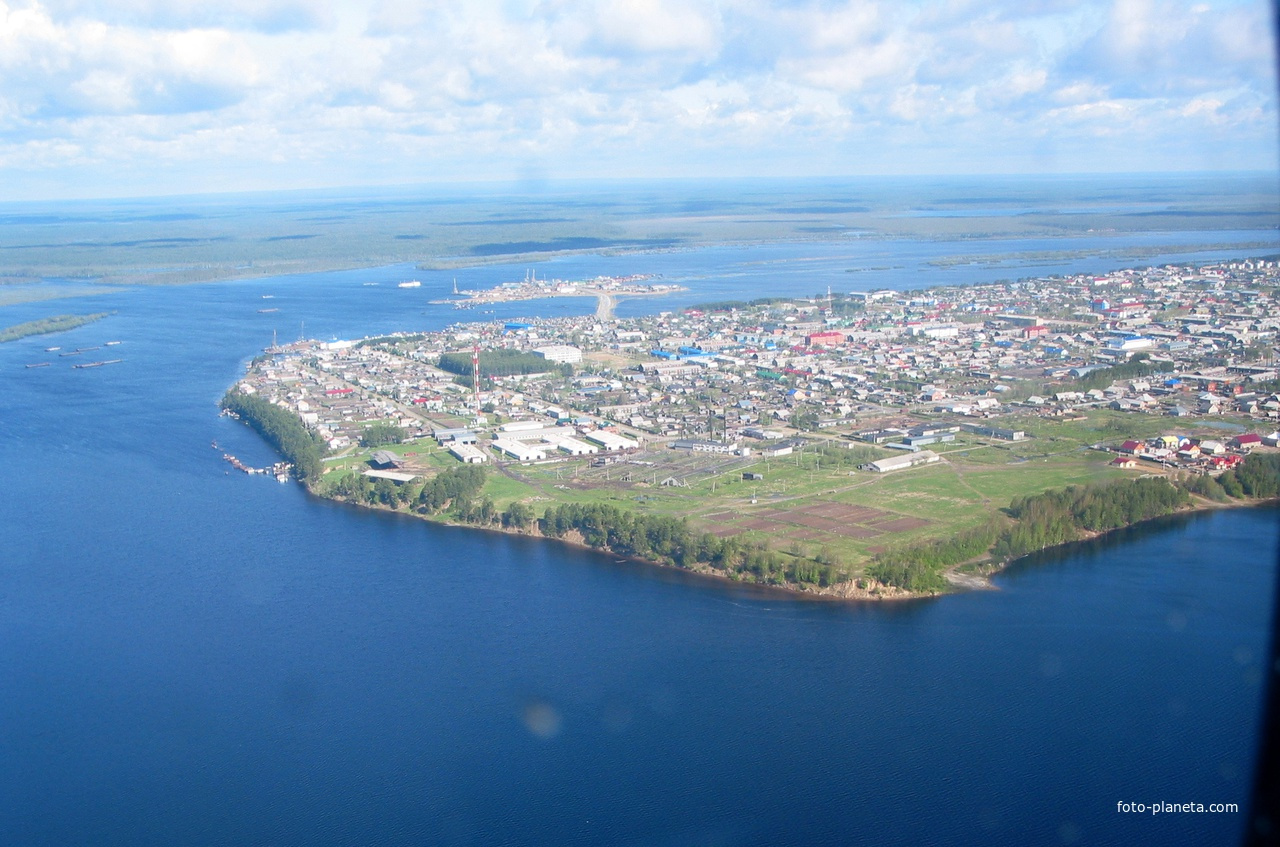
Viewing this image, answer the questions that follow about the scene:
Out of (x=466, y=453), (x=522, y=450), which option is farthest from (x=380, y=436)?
(x=522, y=450)

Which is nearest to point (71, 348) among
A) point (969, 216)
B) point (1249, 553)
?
point (1249, 553)

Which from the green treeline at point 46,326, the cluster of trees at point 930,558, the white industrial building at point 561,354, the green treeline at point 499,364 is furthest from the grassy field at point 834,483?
the green treeline at point 46,326

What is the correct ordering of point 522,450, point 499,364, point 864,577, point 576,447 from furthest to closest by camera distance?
1. point 499,364
2. point 576,447
3. point 522,450
4. point 864,577

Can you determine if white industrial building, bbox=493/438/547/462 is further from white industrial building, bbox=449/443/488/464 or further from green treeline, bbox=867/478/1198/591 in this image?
green treeline, bbox=867/478/1198/591

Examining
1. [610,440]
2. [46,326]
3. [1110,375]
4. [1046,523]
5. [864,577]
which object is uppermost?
[46,326]

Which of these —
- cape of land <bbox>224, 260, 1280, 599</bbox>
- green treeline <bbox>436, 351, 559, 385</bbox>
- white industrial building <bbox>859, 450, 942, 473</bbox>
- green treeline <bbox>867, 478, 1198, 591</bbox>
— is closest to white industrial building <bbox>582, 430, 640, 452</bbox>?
cape of land <bbox>224, 260, 1280, 599</bbox>

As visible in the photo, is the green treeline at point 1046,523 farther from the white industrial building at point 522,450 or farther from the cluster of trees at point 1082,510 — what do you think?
the white industrial building at point 522,450

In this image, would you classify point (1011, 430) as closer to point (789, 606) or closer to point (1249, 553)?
point (1249, 553)

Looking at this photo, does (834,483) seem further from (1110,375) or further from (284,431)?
(284,431)
